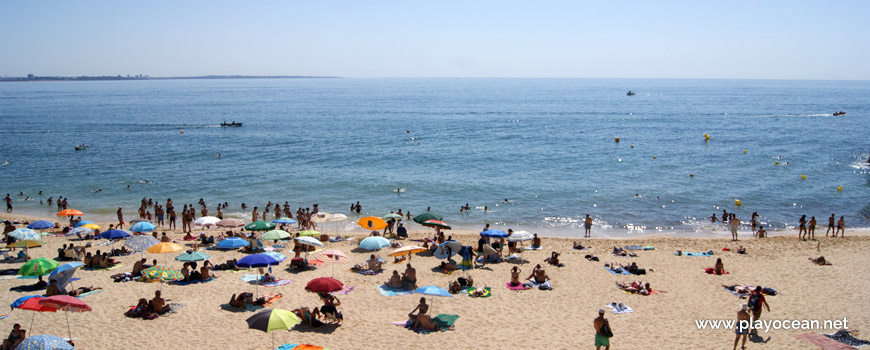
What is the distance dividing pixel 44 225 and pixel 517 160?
35340mm

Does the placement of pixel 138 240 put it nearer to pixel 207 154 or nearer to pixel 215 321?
pixel 215 321

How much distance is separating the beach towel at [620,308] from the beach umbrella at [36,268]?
16074 mm

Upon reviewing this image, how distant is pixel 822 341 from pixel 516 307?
7165 millimetres

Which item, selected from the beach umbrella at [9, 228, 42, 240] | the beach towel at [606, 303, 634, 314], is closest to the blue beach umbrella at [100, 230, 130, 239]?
the beach umbrella at [9, 228, 42, 240]

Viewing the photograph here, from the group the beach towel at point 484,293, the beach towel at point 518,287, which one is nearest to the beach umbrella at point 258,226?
the beach towel at point 484,293

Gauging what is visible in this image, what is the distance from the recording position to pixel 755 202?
109 ft

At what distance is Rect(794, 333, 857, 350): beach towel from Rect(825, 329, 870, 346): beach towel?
0.46ft

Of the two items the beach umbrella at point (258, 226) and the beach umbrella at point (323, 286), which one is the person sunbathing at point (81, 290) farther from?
the beach umbrella at point (323, 286)

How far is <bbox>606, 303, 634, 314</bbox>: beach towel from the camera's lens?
15.0 meters

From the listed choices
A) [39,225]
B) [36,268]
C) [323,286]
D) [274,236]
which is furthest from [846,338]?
[39,225]

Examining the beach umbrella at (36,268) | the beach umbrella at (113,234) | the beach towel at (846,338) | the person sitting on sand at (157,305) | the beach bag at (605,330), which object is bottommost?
the person sitting on sand at (157,305)

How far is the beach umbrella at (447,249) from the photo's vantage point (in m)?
18.7

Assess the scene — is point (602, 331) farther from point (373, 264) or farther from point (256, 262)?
point (256, 262)

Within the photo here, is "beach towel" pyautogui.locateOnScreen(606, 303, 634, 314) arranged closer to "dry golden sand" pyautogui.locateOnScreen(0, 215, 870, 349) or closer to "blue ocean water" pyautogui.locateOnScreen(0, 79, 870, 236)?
"dry golden sand" pyautogui.locateOnScreen(0, 215, 870, 349)
